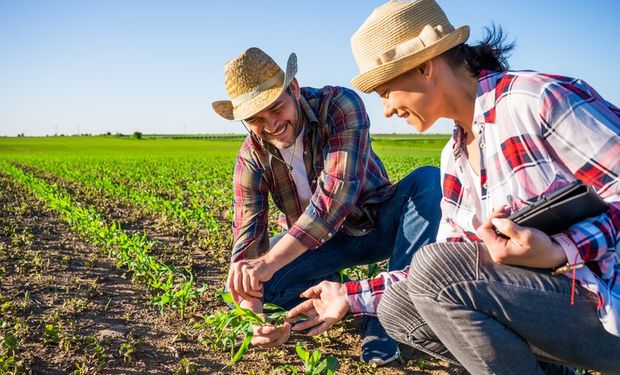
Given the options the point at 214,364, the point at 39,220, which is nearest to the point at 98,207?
the point at 39,220

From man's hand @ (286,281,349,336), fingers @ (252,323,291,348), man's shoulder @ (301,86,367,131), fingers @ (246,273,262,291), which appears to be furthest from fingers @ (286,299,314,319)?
A: man's shoulder @ (301,86,367,131)

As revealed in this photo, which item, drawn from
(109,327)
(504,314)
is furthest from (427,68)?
(109,327)

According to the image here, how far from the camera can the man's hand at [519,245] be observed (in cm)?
160

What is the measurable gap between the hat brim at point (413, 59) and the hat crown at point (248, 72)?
1.08 metres

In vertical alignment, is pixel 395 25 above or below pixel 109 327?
above

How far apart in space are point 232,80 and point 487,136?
5.12ft

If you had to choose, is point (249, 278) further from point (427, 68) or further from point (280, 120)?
point (427, 68)

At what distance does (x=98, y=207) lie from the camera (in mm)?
8680

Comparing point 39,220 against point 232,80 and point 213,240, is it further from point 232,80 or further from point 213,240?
point 232,80

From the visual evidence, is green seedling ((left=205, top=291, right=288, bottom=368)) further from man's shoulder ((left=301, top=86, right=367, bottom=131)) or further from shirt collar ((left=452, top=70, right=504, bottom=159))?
shirt collar ((left=452, top=70, right=504, bottom=159))

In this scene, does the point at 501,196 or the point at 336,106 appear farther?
the point at 336,106

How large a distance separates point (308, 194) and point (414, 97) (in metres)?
1.50

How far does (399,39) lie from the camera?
6.63ft

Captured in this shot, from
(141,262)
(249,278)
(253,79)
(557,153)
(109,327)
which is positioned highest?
(253,79)
